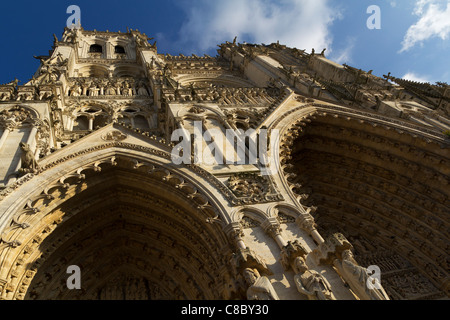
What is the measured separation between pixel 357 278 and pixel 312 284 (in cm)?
85

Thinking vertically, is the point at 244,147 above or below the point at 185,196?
above

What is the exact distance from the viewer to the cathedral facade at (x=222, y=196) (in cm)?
771

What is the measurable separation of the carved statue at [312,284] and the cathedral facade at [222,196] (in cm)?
4

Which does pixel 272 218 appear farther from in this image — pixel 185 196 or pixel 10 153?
pixel 10 153

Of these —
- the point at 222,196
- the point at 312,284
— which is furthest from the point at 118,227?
the point at 312,284

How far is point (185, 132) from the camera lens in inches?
456

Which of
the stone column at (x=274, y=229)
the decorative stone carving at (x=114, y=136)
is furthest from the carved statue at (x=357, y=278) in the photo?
the decorative stone carving at (x=114, y=136)

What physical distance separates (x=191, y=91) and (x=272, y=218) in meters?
8.53

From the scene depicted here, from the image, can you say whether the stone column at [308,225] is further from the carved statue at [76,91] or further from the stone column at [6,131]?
the carved statue at [76,91]

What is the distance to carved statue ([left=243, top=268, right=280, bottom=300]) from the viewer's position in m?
6.30

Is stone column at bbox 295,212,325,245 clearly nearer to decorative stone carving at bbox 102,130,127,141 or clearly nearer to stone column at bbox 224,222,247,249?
stone column at bbox 224,222,247,249

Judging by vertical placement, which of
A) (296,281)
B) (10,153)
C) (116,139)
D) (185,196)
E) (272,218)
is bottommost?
(296,281)

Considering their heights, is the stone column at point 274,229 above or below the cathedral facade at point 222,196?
below

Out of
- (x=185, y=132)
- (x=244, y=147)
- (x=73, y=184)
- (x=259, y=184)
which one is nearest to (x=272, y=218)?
(x=259, y=184)
